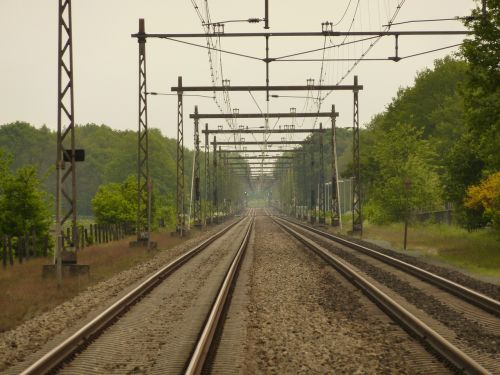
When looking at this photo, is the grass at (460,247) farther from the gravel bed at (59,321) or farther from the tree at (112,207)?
the tree at (112,207)

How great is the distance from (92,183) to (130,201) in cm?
9786

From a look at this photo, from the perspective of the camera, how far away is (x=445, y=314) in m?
12.3

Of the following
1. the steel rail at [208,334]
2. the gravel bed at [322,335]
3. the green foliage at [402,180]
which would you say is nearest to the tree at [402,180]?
the green foliage at [402,180]

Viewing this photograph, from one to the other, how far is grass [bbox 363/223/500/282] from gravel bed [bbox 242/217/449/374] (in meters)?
6.57

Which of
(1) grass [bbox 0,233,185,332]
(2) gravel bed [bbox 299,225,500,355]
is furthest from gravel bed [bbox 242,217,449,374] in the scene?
(1) grass [bbox 0,233,185,332]

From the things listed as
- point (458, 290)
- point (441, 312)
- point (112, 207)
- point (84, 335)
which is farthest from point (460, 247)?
point (112, 207)

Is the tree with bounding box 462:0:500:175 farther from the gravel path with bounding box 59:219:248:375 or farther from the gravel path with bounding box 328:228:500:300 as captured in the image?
the gravel path with bounding box 59:219:248:375

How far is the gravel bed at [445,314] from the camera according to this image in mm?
9812

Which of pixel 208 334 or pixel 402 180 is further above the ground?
pixel 402 180

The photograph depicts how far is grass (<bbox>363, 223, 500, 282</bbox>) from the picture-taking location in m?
21.5

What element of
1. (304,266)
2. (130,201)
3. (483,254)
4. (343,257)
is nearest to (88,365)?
(304,266)

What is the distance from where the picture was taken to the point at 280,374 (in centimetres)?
802

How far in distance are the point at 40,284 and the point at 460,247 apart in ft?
62.7

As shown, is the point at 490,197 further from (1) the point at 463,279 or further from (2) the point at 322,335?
(2) the point at 322,335
